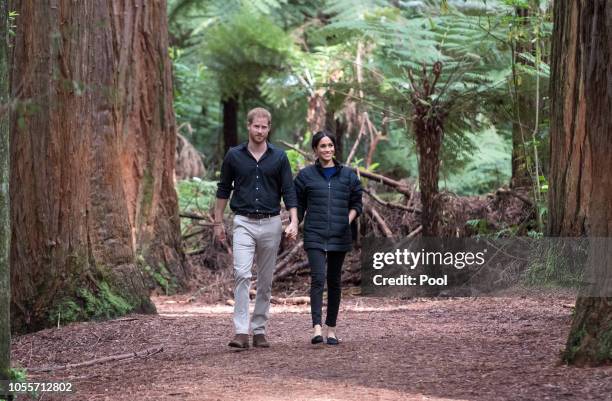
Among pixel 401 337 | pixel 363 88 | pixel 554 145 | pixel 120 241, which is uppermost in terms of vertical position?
pixel 363 88

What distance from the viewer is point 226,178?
7855 millimetres

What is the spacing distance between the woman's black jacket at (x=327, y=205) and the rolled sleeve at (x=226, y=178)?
55 centimetres

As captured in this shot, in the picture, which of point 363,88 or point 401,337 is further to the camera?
point 363,88

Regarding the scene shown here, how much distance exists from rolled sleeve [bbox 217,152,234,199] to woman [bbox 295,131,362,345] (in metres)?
0.55

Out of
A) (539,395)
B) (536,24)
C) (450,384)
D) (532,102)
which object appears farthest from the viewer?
(532,102)

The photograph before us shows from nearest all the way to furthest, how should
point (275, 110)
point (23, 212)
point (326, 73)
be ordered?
1. point (23, 212)
2. point (326, 73)
3. point (275, 110)

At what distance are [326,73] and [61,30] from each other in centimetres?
764

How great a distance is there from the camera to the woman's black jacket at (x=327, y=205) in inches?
305

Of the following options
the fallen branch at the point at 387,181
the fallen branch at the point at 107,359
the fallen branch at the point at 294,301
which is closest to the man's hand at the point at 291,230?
the fallen branch at the point at 107,359

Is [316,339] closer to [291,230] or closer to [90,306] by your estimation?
[291,230]

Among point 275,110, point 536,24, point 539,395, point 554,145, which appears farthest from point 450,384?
point 275,110

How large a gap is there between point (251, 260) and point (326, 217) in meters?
0.70

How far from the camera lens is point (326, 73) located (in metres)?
16.3

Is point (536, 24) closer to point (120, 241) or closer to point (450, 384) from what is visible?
point (120, 241)
